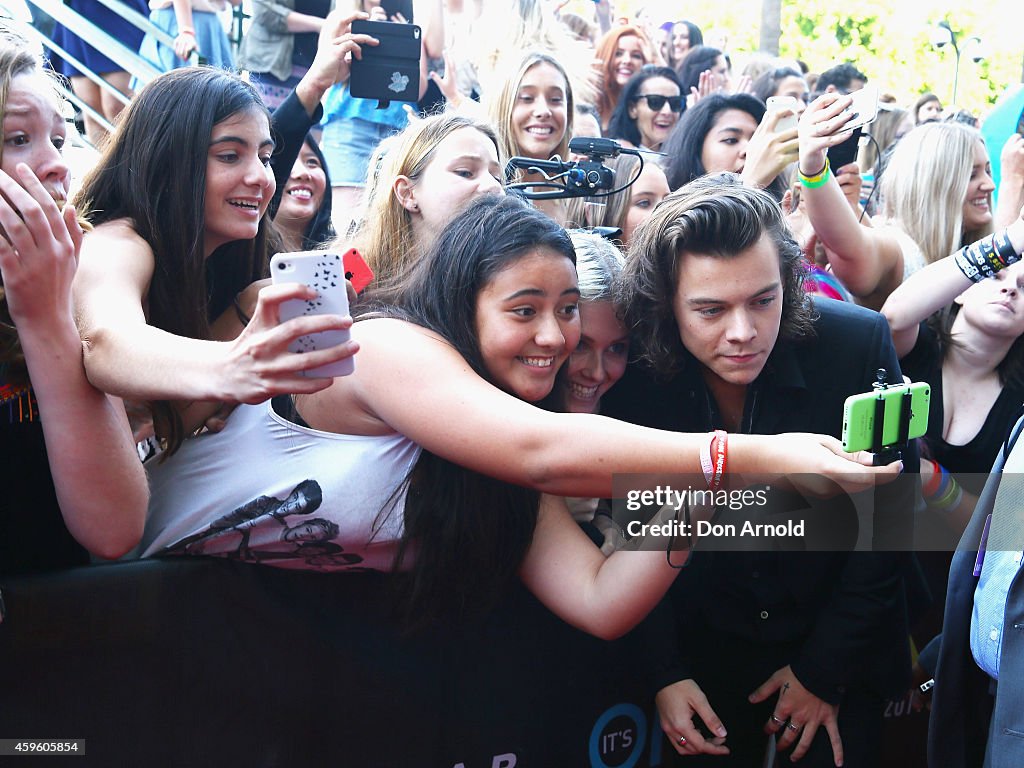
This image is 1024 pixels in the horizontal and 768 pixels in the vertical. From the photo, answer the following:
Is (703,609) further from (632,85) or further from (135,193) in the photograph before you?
(632,85)

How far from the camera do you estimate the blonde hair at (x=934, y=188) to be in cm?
383

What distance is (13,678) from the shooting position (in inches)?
71.5

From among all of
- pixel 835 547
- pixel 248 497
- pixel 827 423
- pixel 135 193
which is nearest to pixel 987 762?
pixel 835 547

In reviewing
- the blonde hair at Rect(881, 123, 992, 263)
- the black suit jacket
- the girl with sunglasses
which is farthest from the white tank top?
the girl with sunglasses

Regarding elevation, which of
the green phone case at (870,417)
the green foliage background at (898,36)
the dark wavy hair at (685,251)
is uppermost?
the green foliage background at (898,36)

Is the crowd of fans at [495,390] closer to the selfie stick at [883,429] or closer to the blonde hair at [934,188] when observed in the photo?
the selfie stick at [883,429]

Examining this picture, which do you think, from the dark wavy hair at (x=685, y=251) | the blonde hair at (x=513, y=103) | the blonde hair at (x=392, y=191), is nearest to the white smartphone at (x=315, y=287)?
the dark wavy hair at (x=685, y=251)

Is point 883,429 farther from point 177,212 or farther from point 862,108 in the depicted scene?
point 862,108

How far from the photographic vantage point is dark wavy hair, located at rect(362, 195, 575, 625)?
6.82ft

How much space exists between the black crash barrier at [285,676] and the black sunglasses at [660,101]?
3.67 m

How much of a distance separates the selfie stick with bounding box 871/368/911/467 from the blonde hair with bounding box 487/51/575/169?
2.61m

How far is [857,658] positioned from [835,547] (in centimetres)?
26

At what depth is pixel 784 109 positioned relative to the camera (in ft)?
10.9

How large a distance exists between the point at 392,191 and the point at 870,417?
70.7 inches
